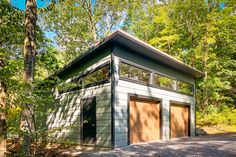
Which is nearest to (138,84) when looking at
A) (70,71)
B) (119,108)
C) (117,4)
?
(119,108)

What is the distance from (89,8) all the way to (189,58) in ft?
34.1

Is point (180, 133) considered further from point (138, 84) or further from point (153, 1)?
Answer: point (153, 1)

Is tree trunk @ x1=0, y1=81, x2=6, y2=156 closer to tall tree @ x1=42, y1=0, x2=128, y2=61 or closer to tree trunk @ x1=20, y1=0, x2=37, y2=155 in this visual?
tree trunk @ x1=20, y1=0, x2=37, y2=155

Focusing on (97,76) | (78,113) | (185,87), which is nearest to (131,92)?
(97,76)

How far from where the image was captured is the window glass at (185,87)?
13562 mm

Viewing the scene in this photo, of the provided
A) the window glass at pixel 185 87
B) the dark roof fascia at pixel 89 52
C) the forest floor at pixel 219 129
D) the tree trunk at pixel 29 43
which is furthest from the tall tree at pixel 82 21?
the tree trunk at pixel 29 43

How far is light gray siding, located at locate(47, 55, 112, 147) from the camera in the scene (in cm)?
872

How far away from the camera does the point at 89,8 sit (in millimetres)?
22219

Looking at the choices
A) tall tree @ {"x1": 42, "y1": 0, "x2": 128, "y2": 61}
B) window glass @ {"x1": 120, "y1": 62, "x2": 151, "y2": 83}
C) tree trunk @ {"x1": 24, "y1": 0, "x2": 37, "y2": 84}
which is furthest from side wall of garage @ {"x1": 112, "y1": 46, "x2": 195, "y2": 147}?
tall tree @ {"x1": 42, "y1": 0, "x2": 128, "y2": 61}

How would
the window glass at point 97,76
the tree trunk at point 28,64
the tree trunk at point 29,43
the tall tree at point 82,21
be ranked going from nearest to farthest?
the tree trunk at point 28,64, the tree trunk at point 29,43, the window glass at point 97,76, the tall tree at point 82,21

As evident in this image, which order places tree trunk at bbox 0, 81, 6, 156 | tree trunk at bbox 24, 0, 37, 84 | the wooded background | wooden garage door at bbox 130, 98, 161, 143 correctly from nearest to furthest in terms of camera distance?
tree trunk at bbox 0, 81, 6, 156 → tree trunk at bbox 24, 0, 37, 84 → wooden garage door at bbox 130, 98, 161, 143 → the wooded background

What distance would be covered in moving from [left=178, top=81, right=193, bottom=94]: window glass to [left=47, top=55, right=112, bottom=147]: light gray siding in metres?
5.88

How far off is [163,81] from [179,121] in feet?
8.77

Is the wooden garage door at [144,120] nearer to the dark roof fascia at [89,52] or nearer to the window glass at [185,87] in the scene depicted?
the dark roof fascia at [89,52]
